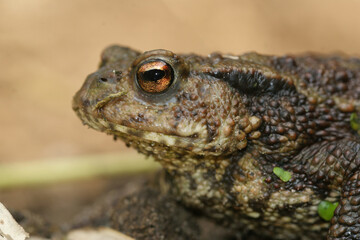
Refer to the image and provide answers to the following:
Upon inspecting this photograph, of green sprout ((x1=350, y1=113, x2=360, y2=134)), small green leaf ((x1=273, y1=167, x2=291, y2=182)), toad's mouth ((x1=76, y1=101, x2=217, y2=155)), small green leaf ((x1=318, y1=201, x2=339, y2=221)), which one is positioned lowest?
toad's mouth ((x1=76, y1=101, x2=217, y2=155))

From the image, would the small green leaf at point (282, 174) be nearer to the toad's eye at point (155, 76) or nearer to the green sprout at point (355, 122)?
the green sprout at point (355, 122)

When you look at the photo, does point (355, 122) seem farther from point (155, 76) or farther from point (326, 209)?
point (155, 76)

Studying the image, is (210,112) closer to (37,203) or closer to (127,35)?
(37,203)

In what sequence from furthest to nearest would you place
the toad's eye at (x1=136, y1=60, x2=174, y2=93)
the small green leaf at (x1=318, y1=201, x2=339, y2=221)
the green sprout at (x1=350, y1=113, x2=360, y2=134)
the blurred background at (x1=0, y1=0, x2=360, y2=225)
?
the blurred background at (x1=0, y1=0, x2=360, y2=225), the green sprout at (x1=350, y1=113, x2=360, y2=134), the small green leaf at (x1=318, y1=201, x2=339, y2=221), the toad's eye at (x1=136, y1=60, x2=174, y2=93)

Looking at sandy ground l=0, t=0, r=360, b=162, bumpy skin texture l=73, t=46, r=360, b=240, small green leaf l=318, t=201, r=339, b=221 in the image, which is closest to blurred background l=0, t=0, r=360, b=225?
sandy ground l=0, t=0, r=360, b=162

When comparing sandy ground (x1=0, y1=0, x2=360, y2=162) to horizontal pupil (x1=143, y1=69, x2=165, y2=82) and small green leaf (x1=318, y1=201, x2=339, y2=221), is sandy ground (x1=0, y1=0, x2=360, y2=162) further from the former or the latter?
small green leaf (x1=318, y1=201, x2=339, y2=221)

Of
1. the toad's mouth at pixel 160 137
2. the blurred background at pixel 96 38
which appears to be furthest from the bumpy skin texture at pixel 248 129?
the blurred background at pixel 96 38

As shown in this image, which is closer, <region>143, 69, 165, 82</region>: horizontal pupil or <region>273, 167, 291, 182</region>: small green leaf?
<region>143, 69, 165, 82</region>: horizontal pupil
